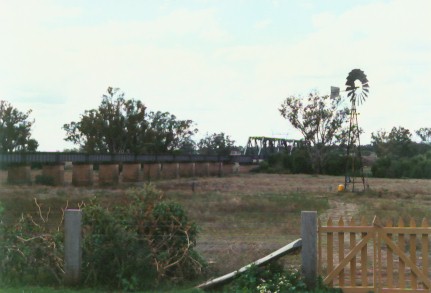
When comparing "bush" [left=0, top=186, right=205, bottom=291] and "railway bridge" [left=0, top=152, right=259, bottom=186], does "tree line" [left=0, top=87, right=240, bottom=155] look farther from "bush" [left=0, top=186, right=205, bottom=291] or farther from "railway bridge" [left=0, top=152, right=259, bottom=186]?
"bush" [left=0, top=186, right=205, bottom=291]

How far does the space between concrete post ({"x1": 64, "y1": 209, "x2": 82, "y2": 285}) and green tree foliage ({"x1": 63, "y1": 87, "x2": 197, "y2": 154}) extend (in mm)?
86806

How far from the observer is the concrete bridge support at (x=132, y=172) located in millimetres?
72744

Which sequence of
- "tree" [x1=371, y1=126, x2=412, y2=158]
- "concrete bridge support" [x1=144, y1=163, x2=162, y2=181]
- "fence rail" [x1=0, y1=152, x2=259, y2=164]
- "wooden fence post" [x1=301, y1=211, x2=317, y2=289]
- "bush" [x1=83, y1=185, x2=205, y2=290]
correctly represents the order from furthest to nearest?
"tree" [x1=371, y1=126, x2=412, y2=158] < "concrete bridge support" [x1=144, y1=163, x2=162, y2=181] < "fence rail" [x1=0, y1=152, x2=259, y2=164] < "bush" [x1=83, y1=185, x2=205, y2=290] < "wooden fence post" [x1=301, y1=211, x2=317, y2=289]

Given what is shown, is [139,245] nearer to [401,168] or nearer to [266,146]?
[401,168]

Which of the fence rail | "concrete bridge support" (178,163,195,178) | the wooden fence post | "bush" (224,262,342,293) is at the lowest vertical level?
"bush" (224,262,342,293)

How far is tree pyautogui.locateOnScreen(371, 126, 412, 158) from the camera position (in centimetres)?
11826

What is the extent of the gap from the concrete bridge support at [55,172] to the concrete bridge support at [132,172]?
1380cm

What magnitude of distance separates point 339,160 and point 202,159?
2202 centimetres

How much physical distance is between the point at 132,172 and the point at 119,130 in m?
26.9

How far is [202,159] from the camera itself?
95.8 meters

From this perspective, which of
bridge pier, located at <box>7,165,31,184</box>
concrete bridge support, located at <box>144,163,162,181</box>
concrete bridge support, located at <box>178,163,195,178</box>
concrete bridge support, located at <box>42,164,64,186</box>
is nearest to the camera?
bridge pier, located at <box>7,165,31,184</box>

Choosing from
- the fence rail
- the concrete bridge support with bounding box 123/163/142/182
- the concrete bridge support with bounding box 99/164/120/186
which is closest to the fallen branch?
the fence rail

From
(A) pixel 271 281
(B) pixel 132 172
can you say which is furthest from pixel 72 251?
(B) pixel 132 172

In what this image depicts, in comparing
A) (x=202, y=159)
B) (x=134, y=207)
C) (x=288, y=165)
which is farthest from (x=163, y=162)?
(x=134, y=207)
